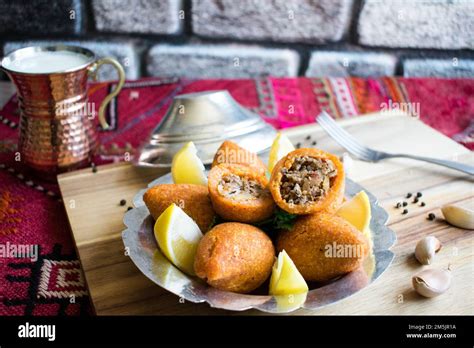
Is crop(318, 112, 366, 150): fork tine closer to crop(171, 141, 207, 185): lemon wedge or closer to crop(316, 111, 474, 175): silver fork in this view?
crop(316, 111, 474, 175): silver fork

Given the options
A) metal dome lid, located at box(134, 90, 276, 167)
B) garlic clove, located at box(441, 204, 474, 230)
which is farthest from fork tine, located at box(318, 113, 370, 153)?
garlic clove, located at box(441, 204, 474, 230)

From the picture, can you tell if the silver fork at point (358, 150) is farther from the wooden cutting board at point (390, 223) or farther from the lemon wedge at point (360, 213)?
the lemon wedge at point (360, 213)

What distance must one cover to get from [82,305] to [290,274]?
0.30 m

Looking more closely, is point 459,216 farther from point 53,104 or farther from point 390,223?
point 53,104

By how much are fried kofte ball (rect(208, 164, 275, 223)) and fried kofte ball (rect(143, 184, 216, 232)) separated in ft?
0.07

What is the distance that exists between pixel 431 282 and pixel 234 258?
0.86ft

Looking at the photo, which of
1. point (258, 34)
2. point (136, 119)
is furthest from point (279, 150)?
point (258, 34)

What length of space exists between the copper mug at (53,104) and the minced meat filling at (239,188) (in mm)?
433

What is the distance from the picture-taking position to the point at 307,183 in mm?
835

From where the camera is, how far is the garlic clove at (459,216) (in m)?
0.98

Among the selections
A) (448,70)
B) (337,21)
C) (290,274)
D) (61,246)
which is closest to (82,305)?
(61,246)

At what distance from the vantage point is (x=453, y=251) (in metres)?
0.94

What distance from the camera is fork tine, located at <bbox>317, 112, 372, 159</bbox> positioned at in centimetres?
125

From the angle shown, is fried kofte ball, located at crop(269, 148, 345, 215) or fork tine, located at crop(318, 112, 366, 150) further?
fork tine, located at crop(318, 112, 366, 150)
